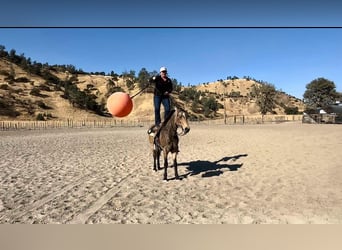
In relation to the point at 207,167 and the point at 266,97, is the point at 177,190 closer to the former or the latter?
the point at 207,167

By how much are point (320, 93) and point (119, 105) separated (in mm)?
48913

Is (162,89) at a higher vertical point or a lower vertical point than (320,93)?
lower

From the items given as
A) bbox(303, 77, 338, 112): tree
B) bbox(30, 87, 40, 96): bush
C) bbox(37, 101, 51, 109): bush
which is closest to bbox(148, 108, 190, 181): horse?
bbox(30, 87, 40, 96): bush

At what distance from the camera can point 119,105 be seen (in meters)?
4.23

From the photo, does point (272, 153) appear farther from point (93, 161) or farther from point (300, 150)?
point (93, 161)

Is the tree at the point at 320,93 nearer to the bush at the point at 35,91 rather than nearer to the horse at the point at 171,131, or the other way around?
the bush at the point at 35,91

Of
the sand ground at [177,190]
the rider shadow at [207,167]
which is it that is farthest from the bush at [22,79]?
the rider shadow at [207,167]

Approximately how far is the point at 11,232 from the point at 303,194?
4.43 meters

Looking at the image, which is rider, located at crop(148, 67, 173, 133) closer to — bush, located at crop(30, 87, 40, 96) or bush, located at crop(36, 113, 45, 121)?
bush, located at crop(30, 87, 40, 96)

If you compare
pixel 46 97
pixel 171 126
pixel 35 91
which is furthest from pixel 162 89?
pixel 46 97

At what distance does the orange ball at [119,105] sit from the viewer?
4223 mm

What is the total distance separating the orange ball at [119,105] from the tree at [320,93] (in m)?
47.2

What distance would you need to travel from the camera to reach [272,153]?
432 inches

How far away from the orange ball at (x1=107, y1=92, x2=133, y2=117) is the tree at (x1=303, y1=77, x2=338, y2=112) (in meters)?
47.2
